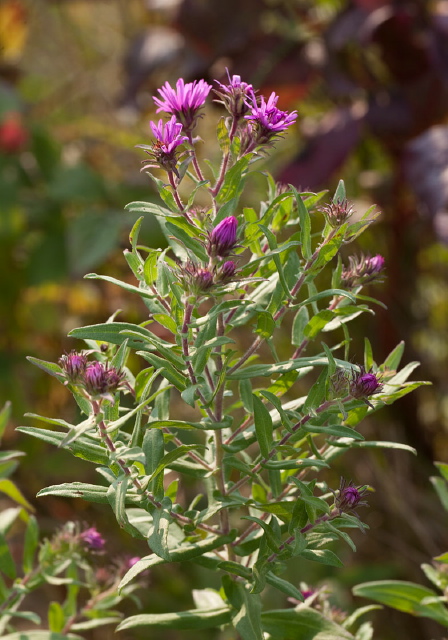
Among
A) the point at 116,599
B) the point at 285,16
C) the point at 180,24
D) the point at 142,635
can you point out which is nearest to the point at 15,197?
the point at 180,24

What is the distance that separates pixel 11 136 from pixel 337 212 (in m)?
1.21

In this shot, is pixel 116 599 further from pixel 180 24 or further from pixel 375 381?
pixel 180 24

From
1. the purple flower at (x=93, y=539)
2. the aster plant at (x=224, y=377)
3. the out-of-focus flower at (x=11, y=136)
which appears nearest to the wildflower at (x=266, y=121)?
the aster plant at (x=224, y=377)

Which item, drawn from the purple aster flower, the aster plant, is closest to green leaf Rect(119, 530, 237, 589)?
the aster plant

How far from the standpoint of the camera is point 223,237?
1.09ft

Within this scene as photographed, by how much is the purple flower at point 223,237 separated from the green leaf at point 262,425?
0.08 meters

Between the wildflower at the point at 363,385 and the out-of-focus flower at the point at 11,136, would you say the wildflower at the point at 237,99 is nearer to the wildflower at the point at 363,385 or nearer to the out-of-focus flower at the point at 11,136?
the wildflower at the point at 363,385

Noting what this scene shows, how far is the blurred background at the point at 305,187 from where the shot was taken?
1137 millimetres

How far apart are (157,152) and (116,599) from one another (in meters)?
0.27

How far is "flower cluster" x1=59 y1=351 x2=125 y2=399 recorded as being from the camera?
33cm

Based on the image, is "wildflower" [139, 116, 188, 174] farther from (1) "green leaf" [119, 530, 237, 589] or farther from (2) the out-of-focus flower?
(2) the out-of-focus flower

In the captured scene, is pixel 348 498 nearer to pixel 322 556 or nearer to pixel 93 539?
pixel 322 556

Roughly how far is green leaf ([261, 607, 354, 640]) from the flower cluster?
6.8 inches

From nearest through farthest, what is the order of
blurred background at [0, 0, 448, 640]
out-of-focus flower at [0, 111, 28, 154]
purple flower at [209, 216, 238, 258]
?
purple flower at [209, 216, 238, 258], blurred background at [0, 0, 448, 640], out-of-focus flower at [0, 111, 28, 154]
